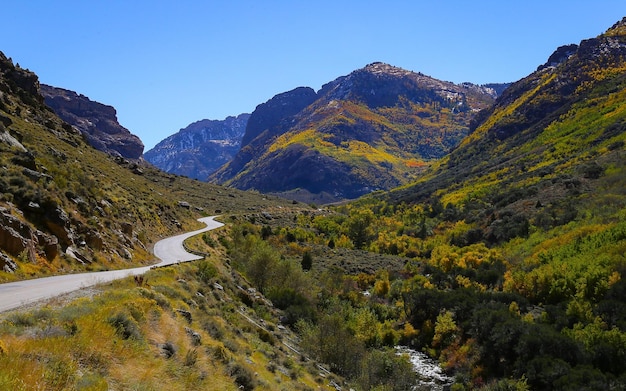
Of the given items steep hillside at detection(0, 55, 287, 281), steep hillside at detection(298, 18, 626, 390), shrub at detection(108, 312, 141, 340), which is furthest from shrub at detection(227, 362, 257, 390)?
steep hillside at detection(298, 18, 626, 390)

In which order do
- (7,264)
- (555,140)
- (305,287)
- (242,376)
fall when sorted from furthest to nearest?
(555,140) → (305,287) → (7,264) → (242,376)

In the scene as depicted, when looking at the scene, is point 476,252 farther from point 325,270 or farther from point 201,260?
point 201,260

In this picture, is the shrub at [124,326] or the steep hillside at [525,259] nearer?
the shrub at [124,326]

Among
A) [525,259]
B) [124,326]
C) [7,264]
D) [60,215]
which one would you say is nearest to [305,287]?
[60,215]

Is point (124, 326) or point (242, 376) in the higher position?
point (124, 326)

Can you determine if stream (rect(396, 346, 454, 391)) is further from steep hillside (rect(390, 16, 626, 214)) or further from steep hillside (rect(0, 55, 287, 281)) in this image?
steep hillside (rect(390, 16, 626, 214))

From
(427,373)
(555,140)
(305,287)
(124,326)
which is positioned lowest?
(427,373)

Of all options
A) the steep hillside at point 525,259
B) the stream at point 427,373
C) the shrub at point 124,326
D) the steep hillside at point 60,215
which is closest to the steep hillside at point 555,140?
the steep hillside at point 525,259

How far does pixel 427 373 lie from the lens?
36.2 metres

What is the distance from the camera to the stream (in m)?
33.3

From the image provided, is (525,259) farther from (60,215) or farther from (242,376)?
(60,215)

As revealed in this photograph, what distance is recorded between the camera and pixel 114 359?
33.6 feet

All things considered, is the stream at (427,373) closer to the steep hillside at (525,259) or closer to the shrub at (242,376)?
the steep hillside at (525,259)

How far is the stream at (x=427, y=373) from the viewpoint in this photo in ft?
109
